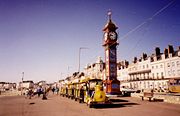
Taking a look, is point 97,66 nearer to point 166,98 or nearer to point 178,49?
point 178,49

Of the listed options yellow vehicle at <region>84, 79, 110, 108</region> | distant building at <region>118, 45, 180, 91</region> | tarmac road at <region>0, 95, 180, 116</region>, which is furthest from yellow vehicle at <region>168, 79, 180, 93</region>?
yellow vehicle at <region>84, 79, 110, 108</region>

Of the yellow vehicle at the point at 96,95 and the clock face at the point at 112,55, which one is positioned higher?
the clock face at the point at 112,55

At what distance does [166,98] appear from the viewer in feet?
81.3

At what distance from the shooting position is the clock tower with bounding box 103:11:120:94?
41.7 metres

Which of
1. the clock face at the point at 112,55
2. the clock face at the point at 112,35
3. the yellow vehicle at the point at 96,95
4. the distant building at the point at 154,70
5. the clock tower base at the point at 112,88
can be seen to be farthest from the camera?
the distant building at the point at 154,70

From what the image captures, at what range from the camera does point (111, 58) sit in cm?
4381

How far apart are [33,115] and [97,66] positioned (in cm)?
9385

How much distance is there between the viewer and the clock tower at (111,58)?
41.7 metres

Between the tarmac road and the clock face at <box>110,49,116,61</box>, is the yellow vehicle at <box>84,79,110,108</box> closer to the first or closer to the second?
the tarmac road

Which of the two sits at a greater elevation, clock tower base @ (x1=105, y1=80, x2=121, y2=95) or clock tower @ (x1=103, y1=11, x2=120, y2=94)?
clock tower @ (x1=103, y1=11, x2=120, y2=94)

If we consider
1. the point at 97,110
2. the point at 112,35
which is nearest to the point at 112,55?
the point at 112,35

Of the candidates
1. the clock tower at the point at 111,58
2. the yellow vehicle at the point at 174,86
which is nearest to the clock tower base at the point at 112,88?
the clock tower at the point at 111,58

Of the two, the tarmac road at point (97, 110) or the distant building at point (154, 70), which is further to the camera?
the distant building at point (154, 70)

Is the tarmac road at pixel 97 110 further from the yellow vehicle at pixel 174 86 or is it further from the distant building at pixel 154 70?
the distant building at pixel 154 70
